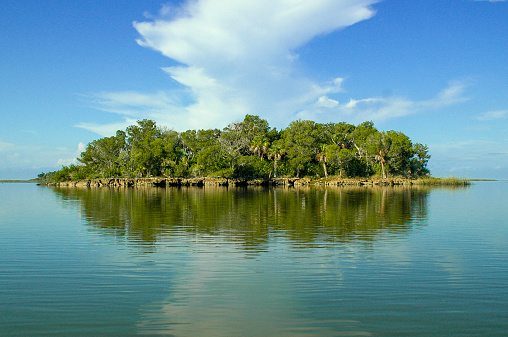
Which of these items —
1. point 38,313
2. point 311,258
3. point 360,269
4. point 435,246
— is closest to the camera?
point 38,313

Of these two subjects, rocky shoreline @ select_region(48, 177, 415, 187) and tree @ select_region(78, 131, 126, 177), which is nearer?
rocky shoreline @ select_region(48, 177, 415, 187)

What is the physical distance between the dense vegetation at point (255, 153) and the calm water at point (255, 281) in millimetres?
72978

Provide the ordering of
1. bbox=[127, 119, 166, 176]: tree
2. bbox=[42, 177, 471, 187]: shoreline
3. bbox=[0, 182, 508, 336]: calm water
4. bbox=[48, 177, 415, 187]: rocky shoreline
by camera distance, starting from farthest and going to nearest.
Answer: bbox=[127, 119, 166, 176]: tree, bbox=[42, 177, 471, 187]: shoreline, bbox=[48, 177, 415, 187]: rocky shoreline, bbox=[0, 182, 508, 336]: calm water

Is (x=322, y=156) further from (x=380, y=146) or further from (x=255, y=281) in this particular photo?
(x=255, y=281)

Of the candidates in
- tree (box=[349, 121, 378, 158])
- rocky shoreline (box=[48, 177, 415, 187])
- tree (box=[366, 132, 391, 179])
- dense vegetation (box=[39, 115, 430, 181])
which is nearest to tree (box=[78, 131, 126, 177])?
dense vegetation (box=[39, 115, 430, 181])

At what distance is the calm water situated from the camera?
25.7 ft

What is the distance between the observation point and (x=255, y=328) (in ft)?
25.0

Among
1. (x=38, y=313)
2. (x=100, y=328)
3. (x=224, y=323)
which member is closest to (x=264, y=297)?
(x=224, y=323)

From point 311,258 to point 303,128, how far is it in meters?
88.4

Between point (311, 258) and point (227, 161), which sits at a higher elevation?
point (227, 161)

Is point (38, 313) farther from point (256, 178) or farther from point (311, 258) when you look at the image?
point (256, 178)

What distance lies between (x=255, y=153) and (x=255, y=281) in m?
94.4

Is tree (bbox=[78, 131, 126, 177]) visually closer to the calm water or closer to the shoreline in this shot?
the shoreline

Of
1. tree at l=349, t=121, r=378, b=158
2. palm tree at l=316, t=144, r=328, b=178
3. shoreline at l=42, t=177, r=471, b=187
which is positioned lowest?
shoreline at l=42, t=177, r=471, b=187
